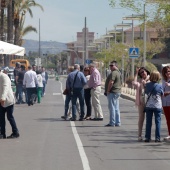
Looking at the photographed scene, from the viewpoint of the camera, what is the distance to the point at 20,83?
31.7 metres

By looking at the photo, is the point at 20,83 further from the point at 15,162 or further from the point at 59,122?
the point at 15,162

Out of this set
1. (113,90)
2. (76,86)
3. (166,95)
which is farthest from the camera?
(76,86)

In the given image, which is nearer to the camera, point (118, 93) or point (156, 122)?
point (156, 122)

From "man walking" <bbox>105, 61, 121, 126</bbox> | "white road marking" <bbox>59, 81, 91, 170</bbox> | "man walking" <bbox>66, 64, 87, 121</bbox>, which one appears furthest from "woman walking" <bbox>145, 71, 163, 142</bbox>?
"man walking" <bbox>66, 64, 87, 121</bbox>

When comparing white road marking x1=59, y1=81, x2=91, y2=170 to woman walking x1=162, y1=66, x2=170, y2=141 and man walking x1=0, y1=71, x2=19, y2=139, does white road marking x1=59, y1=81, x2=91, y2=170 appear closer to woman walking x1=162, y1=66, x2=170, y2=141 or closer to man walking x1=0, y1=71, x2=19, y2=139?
man walking x1=0, y1=71, x2=19, y2=139

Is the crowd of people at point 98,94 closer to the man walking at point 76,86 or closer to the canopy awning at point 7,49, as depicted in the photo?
the man walking at point 76,86

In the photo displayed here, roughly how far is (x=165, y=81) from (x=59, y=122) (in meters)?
6.09

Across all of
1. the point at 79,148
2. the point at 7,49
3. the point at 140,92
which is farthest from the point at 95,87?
the point at 79,148

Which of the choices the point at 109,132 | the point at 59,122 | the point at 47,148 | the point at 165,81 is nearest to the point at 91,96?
the point at 59,122

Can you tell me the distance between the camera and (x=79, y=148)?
48.5 feet

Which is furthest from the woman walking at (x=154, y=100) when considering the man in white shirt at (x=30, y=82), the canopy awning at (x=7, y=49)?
the man in white shirt at (x=30, y=82)

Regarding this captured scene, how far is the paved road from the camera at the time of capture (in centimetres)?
1238

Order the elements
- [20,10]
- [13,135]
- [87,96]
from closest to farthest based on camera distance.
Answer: [13,135] < [87,96] < [20,10]

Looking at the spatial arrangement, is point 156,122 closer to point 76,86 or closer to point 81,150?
point 81,150
